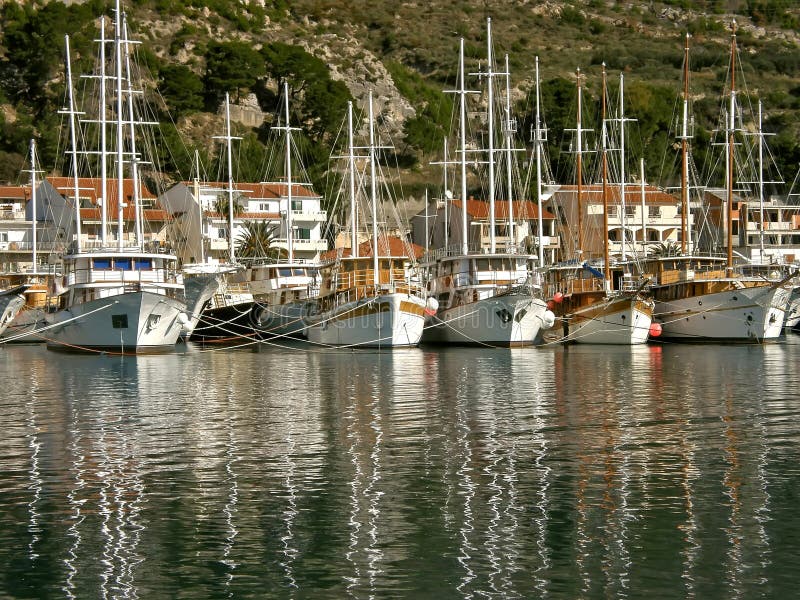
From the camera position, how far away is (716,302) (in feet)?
210

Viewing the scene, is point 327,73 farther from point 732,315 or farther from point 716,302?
point 732,315

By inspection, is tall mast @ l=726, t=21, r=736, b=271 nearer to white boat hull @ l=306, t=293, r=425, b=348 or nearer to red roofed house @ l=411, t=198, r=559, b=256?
white boat hull @ l=306, t=293, r=425, b=348

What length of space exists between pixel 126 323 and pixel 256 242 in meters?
36.8

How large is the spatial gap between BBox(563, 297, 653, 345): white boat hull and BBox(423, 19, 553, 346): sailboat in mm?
4230

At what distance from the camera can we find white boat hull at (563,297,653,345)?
63000 mm

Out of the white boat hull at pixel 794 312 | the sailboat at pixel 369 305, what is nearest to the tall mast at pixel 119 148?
the sailboat at pixel 369 305

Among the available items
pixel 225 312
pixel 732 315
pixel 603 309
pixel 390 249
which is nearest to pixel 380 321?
pixel 603 309

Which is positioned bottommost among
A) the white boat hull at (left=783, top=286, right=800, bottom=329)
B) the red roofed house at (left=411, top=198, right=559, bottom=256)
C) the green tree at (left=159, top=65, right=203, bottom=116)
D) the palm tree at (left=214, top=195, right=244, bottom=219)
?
the white boat hull at (left=783, top=286, right=800, bottom=329)

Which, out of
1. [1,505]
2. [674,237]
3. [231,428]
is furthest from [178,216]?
[1,505]

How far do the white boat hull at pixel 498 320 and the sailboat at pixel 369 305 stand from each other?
2.58m

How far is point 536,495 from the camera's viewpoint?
21000 millimetres

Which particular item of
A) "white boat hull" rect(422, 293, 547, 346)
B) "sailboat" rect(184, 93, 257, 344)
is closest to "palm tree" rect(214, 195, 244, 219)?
"sailboat" rect(184, 93, 257, 344)

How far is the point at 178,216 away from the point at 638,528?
8533 cm

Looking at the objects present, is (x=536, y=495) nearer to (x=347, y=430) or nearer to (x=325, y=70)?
(x=347, y=430)
